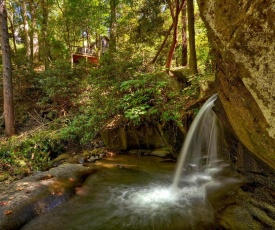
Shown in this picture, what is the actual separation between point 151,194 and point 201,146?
1.91 meters

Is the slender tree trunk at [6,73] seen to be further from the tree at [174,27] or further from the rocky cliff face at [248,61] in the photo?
the rocky cliff face at [248,61]

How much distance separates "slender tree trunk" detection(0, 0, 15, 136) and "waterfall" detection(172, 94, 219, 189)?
8.18 m

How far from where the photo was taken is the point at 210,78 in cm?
610

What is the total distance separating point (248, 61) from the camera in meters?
2.60

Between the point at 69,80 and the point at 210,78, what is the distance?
8725 millimetres

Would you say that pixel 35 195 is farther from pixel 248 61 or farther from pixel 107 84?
pixel 107 84

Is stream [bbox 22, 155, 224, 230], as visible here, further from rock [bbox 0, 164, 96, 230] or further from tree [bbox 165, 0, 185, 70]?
tree [bbox 165, 0, 185, 70]

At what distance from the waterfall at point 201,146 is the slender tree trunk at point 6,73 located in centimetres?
818

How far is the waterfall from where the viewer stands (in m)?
5.12

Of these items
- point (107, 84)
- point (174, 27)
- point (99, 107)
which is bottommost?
point (99, 107)

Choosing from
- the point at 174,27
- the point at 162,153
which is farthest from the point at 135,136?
the point at 174,27

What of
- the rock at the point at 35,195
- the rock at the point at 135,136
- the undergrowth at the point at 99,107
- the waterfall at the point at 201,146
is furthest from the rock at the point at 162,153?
the rock at the point at 35,195

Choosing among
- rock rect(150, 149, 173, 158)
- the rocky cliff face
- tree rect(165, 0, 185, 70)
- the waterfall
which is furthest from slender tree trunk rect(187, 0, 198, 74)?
the rocky cliff face

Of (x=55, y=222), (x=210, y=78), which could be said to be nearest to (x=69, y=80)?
(x=210, y=78)
